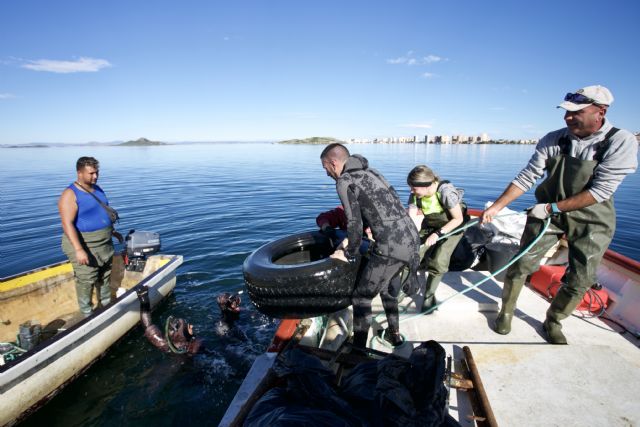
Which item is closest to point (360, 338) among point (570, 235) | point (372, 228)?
point (372, 228)

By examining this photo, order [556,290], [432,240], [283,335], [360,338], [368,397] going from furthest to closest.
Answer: [556,290] < [432,240] < [283,335] < [360,338] < [368,397]

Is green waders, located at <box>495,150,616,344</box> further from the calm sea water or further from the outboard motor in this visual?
the outboard motor

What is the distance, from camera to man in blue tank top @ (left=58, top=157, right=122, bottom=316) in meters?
3.99

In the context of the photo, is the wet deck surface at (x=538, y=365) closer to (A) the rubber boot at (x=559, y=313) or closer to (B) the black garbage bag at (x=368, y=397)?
(A) the rubber boot at (x=559, y=313)

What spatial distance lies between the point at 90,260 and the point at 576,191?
240 inches

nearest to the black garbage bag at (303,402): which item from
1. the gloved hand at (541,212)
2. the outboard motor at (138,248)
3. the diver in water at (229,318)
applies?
the gloved hand at (541,212)

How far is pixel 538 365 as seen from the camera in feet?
8.45

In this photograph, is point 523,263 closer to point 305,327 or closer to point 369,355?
point 369,355

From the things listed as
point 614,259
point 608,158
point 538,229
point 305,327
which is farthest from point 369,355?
point 614,259

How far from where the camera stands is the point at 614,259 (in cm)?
399

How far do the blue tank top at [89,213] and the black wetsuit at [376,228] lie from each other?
360 centimetres

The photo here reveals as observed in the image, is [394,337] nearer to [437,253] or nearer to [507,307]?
[437,253]

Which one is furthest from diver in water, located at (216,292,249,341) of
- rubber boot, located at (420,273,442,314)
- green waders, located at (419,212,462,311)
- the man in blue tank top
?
green waders, located at (419,212,462,311)

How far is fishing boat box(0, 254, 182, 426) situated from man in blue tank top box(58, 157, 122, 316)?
1.85 feet
